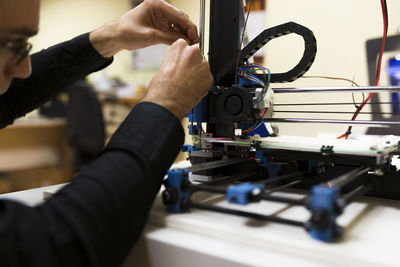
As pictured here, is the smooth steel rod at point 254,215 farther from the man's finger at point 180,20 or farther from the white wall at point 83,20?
the white wall at point 83,20

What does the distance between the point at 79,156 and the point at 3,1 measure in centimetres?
277

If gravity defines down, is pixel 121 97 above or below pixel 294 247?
above

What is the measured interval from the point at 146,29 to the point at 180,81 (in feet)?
1.29

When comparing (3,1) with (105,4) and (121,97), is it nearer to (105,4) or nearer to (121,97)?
(121,97)

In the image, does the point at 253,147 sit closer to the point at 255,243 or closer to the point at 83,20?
the point at 255,243

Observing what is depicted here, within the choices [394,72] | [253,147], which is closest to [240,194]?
[253,147]

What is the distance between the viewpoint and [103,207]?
0.46 meters

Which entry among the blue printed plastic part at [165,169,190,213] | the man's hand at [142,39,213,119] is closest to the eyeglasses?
the man's hand at [142,39,213,119]

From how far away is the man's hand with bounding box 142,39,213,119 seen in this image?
638 millimetres

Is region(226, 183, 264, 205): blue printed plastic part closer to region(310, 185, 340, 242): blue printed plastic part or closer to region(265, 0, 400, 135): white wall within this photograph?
region(310, 185, 340, 242): blue printed plastic part

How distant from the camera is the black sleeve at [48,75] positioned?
Answer: 0.95 m

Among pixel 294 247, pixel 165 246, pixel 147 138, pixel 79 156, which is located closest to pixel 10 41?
pixel 147 138

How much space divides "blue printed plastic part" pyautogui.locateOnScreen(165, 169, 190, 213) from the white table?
0.06 ft

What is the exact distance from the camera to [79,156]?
3.09m
